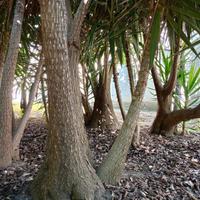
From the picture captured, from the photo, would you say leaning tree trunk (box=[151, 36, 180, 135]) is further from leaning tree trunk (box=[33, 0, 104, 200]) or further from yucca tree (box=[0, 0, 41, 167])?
leaning tree trunk (box=[33, 0, 104, 200])

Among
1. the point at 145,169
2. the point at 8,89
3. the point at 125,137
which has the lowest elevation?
the point at 145,169

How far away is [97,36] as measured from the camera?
2.00 m

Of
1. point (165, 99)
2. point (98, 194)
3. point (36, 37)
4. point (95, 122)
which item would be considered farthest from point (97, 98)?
point (98, 194)

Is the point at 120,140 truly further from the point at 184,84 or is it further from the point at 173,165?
the point at 184,84

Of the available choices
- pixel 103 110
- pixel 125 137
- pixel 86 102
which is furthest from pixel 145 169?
pixel 86 102

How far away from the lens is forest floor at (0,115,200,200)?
145cm

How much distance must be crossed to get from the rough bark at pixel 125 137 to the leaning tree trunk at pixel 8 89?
536mm

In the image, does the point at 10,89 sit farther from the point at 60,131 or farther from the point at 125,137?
the point at 125,137

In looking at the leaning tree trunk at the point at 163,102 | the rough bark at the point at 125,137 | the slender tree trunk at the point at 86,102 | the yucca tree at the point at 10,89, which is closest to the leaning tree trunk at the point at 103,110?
the slender tree trunk at the point at 86,102

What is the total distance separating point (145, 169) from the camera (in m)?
1.74

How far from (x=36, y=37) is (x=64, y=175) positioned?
118 cm

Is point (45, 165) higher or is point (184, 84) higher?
point (184, 84)

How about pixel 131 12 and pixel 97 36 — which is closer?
pixel 131 12

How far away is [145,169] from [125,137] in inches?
13.9
